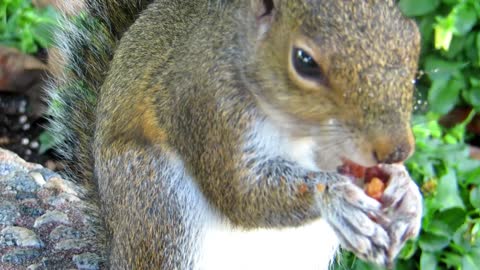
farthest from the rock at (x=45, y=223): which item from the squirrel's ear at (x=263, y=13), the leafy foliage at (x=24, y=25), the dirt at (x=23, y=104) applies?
Answer: the squirrel's ear at (x=263, y=13)

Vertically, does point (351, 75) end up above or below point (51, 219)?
above

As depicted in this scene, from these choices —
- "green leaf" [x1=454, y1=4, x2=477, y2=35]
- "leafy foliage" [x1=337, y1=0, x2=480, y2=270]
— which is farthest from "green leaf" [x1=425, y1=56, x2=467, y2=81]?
"green leaf" [x1=454, y1=4, x2=477, y2=35]

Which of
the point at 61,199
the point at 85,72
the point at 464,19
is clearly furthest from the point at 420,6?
the point at 61,199

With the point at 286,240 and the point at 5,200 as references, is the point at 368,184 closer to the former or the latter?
the point at 286,240

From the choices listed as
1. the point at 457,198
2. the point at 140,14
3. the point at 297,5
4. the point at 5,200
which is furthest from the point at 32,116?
the point at 297,5

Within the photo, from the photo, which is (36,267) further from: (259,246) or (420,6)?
(420,6)

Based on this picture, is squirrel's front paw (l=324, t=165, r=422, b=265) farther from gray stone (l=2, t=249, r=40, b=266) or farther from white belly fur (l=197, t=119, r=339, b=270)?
gray stone (l=2, t=249, r=40, b=266)
